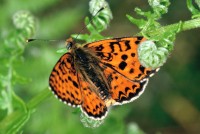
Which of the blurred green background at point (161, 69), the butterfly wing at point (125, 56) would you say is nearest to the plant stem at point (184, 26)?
the butterfly wing at point (125, 56)

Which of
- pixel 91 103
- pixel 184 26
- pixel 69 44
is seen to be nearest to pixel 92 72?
pixel 69 44

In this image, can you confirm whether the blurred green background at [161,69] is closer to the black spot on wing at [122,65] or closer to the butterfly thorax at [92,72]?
the butterfly thorax at [92,72]

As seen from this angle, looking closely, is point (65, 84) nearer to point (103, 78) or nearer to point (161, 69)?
point (103, 78)

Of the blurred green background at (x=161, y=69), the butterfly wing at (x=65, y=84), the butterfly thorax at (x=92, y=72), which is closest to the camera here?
the butterfly wing at (x=65, y=84)

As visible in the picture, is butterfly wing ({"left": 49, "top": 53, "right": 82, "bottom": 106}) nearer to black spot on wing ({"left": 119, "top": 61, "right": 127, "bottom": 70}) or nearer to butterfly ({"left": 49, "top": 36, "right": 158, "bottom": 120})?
butterfly ({"left": 49, "top": 36, "right": 158, "bottom": 120})

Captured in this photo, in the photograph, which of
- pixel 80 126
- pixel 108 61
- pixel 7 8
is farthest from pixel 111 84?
pixel 7 8

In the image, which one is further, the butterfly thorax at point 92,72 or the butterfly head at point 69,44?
the butterfly head at point 69,44

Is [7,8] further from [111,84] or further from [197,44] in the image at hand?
[111,84]

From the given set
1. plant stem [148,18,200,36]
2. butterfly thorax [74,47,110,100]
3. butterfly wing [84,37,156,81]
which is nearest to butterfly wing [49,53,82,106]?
butterfly thorax [74,47,110,100]
